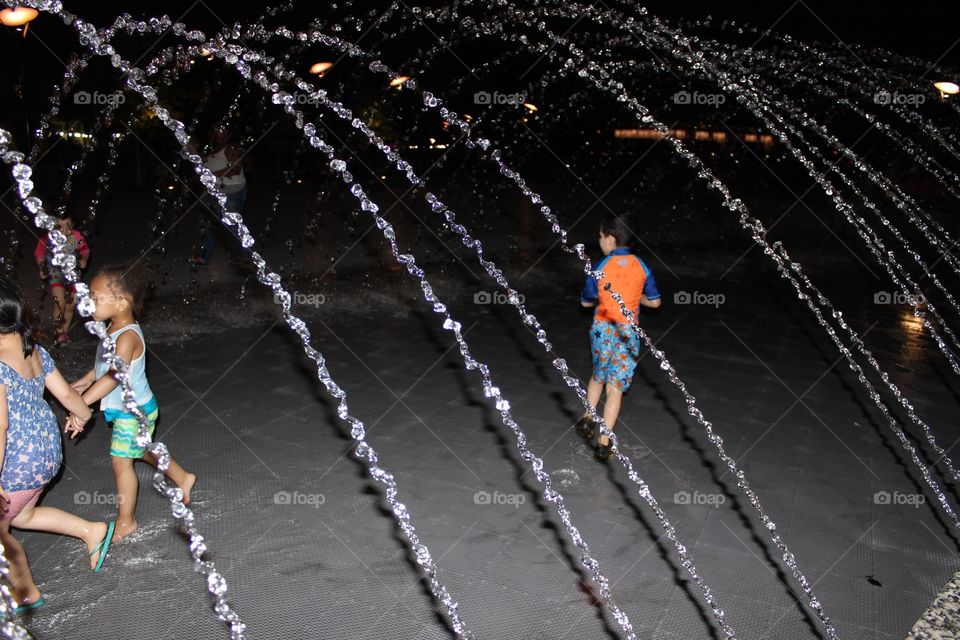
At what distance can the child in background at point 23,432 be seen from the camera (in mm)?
2777

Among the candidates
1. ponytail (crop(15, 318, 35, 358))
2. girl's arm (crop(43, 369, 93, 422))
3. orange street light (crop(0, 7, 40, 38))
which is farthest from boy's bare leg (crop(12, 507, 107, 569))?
orange street light (crop(0, 7, 40, 38))

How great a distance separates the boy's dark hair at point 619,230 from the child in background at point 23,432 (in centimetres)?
310

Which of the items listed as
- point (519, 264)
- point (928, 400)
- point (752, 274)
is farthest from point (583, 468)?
point (752, 274)

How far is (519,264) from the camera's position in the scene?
1118 centimetres

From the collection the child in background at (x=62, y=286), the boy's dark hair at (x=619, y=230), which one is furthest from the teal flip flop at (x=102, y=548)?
the child in background at (x=62, y=286)

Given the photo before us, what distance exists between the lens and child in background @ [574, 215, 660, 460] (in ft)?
15.1

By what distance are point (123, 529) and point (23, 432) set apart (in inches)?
36.7

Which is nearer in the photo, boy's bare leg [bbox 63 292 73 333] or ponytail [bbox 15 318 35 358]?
ponytail [bbox 15 318 35 358]

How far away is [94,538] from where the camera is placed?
3.27 m

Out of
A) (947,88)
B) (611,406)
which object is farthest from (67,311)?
→ (947,88)

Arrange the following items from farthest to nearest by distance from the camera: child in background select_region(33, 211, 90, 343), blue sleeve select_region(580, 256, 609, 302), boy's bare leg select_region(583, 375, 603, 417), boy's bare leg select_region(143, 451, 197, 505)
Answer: child in background select_region(33, 211, 90, 343) < boy's bare leg select_region(583, 375, 603, 417) < blue sleeve select_region(580, 256, 609, 302) < boy's bare leg select_region(143, 451, 197, 505)

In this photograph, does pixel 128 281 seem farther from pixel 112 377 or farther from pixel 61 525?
pixel 61 525

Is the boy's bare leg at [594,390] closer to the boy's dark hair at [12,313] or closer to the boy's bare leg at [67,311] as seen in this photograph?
the boy's dark hair at [12,313]

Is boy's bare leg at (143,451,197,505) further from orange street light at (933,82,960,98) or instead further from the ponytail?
orange street light at (933,82,960,98)
